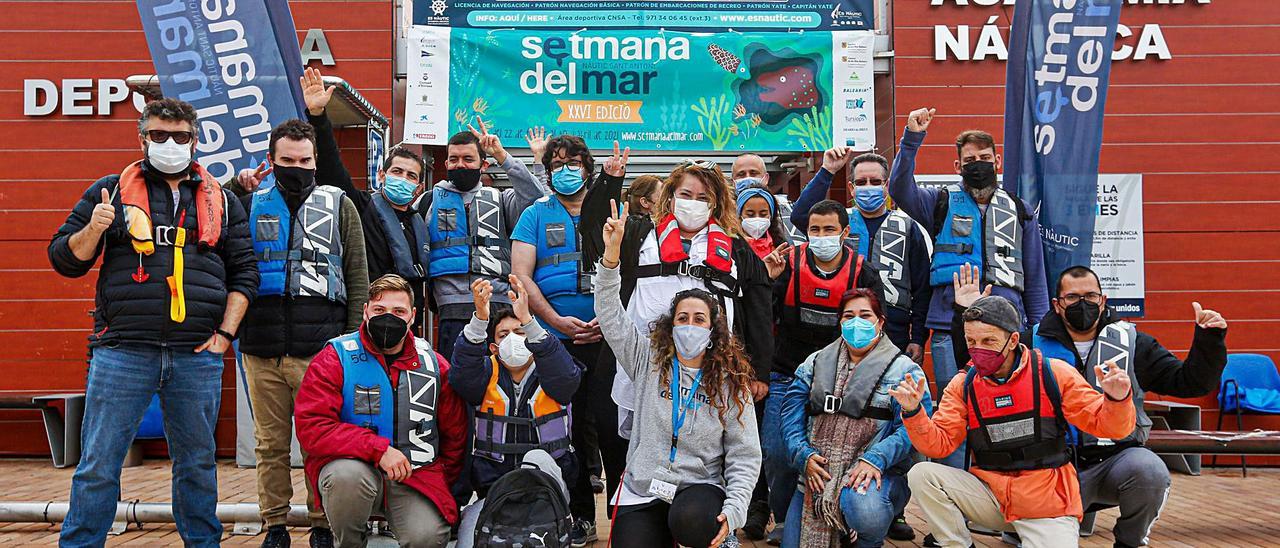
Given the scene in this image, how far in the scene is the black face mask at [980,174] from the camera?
5516 mm

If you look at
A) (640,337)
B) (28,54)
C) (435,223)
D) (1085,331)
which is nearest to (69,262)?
(435,223)

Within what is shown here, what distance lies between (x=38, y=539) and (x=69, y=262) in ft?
6.68

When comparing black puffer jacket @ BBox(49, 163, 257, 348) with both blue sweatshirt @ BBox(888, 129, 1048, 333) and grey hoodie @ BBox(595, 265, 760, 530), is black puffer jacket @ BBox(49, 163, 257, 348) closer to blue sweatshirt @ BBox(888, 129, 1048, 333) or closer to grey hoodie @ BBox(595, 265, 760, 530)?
grey hoodie @ BBox(595, 265, 760, 530)

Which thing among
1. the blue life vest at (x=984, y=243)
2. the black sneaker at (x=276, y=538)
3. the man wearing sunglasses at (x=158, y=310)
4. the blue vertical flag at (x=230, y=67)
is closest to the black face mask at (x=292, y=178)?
the man wearing sunglasses at (x=158, y=310)

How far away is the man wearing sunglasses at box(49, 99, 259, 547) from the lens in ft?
13.8

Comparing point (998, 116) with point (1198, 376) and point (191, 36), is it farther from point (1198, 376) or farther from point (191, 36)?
point (191, 36)

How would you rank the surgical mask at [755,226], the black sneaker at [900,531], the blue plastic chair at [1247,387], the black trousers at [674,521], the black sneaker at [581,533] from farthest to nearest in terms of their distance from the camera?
the blue plastic chair at [1247,387], the black sneaker at [900,531], the surgical mask at [755,226], the black sneaker at [581,533], the black trousers at [674,521]

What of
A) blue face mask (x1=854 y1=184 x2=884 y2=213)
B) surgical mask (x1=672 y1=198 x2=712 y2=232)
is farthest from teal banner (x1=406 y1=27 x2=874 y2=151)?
surgical mask (x1=672 y1=198 x2=712 y2=232)

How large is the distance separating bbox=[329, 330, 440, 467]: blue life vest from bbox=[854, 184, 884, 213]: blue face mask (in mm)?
2711

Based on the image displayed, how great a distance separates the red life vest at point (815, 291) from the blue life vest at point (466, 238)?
62.3 inches

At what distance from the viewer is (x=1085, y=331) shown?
500cm

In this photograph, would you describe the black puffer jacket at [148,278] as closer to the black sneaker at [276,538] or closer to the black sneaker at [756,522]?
the black sneaker at [276,538]

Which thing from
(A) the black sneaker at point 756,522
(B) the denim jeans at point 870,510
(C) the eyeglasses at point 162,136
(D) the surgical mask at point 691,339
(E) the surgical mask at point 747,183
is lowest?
(A) the black sneaker at point 756,522

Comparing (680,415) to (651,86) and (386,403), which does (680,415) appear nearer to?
(386,403)
